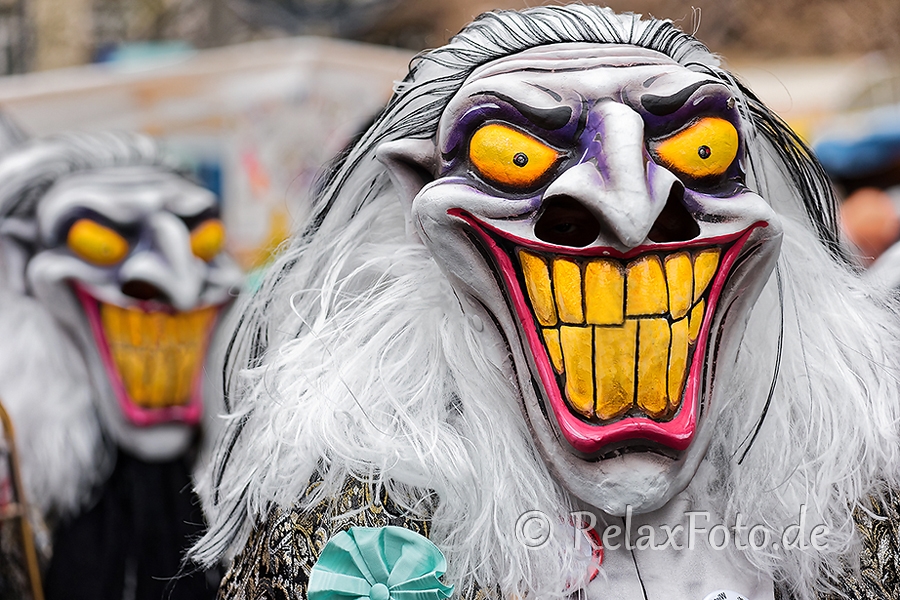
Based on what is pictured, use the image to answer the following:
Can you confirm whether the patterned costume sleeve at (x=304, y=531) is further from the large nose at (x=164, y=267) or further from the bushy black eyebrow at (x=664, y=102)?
the large nose at (x=164, y=267)

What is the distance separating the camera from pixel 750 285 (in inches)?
51.0

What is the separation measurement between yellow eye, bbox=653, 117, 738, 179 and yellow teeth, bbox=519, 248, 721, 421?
4.4 inches

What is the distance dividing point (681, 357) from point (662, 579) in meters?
0.28

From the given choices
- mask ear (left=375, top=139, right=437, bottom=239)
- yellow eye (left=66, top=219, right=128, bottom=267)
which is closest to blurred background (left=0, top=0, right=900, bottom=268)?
yellow eye (left=66, top=219, right=128, bottom=267)

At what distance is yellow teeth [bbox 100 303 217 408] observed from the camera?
2582 millimetres

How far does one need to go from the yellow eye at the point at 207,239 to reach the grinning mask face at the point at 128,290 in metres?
0.03

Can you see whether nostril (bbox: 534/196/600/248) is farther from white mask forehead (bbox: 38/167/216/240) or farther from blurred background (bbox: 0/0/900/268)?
white mask forehead (bbox: 38/167/216/240)

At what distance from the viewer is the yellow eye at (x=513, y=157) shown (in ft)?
4.12

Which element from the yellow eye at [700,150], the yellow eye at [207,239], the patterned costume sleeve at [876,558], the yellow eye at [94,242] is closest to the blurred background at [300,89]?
the yellow eye at [207,239]

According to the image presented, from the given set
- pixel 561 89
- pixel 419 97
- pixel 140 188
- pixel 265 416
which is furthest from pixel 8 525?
pixel 561 89

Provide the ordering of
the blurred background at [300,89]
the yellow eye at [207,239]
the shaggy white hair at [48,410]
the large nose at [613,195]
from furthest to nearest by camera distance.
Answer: the blurred background at [300,89] < the yellow eye at [207,239] < the shaggy white hair at [48,410] < the large nose at [613,195]

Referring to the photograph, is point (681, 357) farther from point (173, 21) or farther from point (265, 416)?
point (173, 21)

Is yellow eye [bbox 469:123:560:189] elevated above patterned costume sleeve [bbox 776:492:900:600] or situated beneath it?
elevated above
